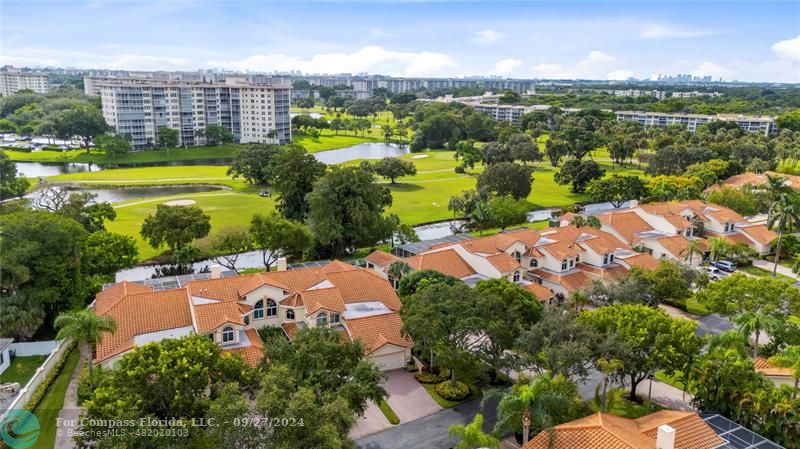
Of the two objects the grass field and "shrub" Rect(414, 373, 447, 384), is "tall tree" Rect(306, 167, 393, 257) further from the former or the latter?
"shrub" Rect(414, 373, 447, 384)

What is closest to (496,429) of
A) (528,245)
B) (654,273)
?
(654,273)

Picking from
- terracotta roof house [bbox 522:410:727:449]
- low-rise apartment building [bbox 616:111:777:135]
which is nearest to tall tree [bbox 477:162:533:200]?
terracotta roof house [bbox 522:410:727:449]

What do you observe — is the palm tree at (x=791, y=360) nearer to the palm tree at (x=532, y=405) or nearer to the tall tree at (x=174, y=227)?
the palm tree at (x=532, y=405)

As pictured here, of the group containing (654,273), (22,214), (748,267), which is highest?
(22,214)

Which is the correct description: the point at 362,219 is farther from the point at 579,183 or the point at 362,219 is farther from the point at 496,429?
the point at 579,183

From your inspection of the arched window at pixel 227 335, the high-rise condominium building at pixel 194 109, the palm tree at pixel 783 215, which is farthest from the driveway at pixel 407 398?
the high-rise condominium building at pixel 194 109

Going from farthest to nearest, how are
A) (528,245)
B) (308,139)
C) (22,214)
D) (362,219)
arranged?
1. (308,139)
2. (362,219)
3. (528,245)
4. (22,214)
